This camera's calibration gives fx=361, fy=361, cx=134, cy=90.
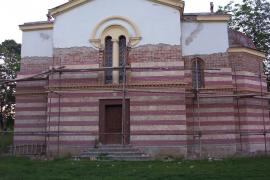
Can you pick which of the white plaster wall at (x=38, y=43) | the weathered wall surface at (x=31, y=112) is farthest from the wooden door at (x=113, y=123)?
the white plaster wall at (x=38, y=43)

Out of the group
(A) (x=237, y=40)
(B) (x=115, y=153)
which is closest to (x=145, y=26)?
(A) (x=237, y=40)

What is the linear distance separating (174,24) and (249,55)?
5471 millimetres

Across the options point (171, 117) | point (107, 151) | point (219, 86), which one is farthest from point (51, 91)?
point (219, 86)

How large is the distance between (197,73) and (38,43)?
10183 mm

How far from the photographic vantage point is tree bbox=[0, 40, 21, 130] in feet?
126

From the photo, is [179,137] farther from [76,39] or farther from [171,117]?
[76,39]

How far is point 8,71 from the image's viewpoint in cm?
3878

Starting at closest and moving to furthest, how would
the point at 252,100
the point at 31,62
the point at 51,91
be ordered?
the point at 51,91
the point at 252,100
the point at 31,62

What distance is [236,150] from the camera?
19.8 m

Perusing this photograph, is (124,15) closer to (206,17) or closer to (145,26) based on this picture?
(145,26)

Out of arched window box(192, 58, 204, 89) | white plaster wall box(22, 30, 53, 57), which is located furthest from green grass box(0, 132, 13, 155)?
arched window box(192, 58, 204, 89)

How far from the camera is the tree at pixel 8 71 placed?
3831 cm

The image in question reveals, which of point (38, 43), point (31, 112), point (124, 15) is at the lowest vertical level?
point (31, 112)

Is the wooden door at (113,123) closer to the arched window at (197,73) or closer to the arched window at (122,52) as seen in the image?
the arched window at (122,52)
